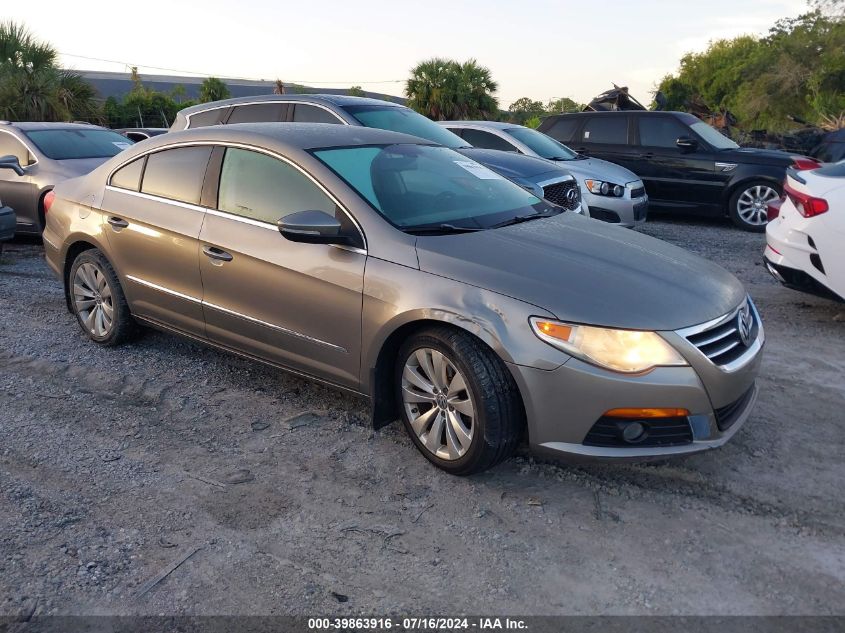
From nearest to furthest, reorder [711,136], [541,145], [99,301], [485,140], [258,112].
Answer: [99,301], [258,112], [541,145], [485,140], [711,136]

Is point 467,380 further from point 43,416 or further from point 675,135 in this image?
point 675,135

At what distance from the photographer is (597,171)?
9586mm

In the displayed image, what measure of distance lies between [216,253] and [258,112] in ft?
15.2

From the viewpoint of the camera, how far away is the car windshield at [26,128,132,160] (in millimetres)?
9516

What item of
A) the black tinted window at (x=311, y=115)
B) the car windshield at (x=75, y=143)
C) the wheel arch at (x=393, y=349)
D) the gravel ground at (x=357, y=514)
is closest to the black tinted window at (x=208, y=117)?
the black tinted window at (x=311, y=115)

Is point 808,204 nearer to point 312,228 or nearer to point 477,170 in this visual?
point 477,170

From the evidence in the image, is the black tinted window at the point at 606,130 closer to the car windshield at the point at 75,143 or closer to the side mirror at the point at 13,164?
the car windshield at the point at 75,143

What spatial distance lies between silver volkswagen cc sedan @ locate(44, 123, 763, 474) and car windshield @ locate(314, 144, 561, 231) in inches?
0.5

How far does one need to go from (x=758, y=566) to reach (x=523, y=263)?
1611 mm

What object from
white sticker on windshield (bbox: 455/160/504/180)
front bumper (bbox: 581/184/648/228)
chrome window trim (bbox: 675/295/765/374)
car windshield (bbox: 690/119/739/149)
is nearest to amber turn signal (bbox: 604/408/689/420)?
chrome window trim (bbox: 675/295/765/374)

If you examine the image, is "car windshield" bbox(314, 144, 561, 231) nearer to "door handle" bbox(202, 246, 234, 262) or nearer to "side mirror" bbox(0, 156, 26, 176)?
"door handle" bbox(202, 246, 234, 262)

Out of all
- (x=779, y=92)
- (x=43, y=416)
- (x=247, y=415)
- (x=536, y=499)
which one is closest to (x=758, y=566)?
(x=536, y=499)

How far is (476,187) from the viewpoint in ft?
15.1

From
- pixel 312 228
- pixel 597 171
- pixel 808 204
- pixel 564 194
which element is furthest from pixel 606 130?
pixel 312 228
